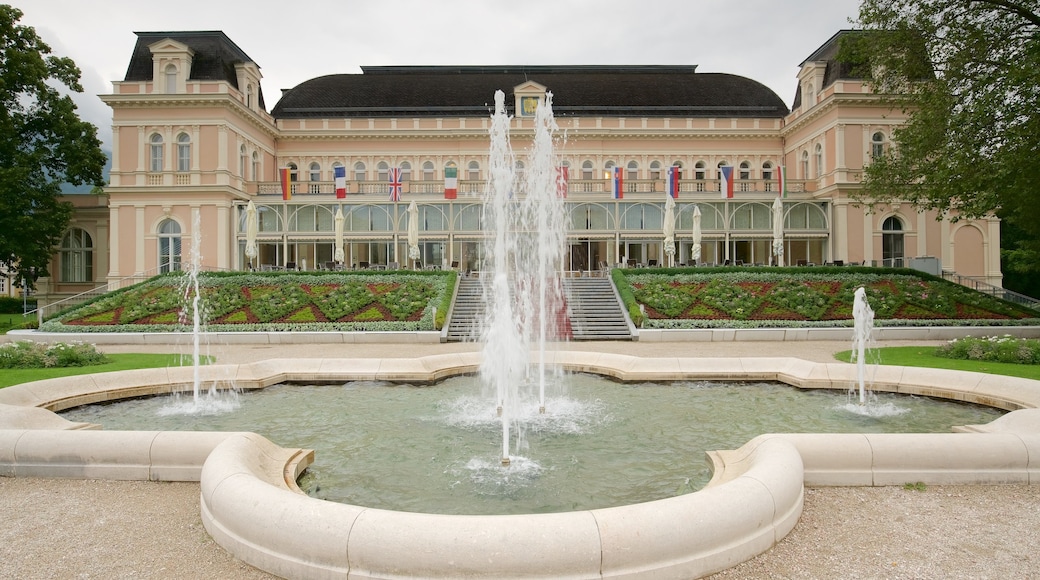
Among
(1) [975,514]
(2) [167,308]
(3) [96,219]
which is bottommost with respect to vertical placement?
(1) [975,514]

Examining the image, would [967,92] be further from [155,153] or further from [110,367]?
[155,153]

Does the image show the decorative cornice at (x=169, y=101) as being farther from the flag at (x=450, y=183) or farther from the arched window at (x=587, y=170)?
the arched window at (x=587, y=170)

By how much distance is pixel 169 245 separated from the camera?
3672 cm

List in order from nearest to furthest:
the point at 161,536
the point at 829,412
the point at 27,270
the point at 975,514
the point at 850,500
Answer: the point at 161,536 < the point at 975,514 < the point at 850,500 < the point at 829,412 < the point at 27,270

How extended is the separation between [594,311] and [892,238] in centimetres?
2351

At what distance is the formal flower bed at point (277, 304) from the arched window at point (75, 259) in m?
13.9

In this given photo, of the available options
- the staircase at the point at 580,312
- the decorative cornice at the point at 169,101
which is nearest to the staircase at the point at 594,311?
the staircase at the point at 580,312

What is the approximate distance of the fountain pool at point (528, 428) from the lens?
639cm

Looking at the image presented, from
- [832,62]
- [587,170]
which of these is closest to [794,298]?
A: [832,62]

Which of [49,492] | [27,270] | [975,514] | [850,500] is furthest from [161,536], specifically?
[27,270]

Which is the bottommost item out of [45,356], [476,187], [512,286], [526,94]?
[45,356]

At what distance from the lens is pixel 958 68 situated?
65.3 ft

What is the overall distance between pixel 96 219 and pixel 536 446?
134 feet

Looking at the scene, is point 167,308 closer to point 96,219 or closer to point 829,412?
point 96,219
